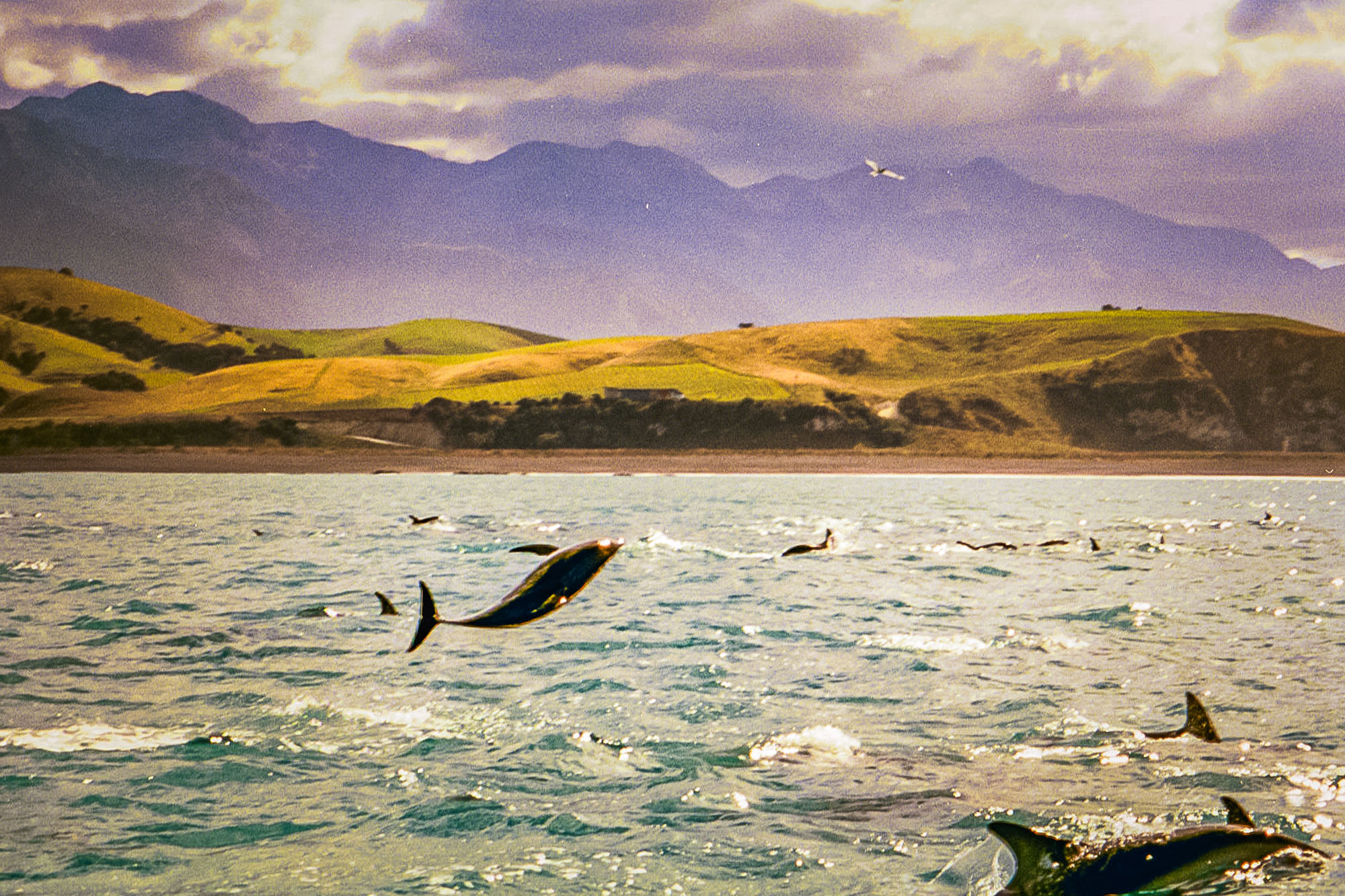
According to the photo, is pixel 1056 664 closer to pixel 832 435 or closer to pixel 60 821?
pixel 60 821

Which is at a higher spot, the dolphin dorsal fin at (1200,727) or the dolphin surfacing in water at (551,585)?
the dolphin surfacing in water at (551,585)

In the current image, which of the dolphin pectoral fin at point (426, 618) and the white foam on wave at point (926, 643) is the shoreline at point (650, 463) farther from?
the dolphin pectoral fin at point (426, 618)

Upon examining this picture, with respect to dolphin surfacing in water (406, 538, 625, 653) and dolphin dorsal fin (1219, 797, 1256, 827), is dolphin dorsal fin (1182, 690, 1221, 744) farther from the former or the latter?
dolphin surfacing in water (406, 538, 625, 653)

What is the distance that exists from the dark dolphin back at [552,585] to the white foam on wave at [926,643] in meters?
11.3

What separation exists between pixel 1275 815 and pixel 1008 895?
4418 mm

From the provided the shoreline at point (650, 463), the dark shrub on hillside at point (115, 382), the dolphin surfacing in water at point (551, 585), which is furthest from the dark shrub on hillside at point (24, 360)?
the dolphin surfacing in water at point (551, 585)

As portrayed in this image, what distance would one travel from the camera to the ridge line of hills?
11062cm

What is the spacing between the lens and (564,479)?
83.2 m

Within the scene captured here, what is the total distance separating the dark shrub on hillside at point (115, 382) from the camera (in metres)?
142

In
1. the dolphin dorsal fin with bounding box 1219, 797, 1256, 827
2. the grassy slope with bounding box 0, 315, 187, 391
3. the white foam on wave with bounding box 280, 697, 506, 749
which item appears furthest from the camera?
the grassy slope with bounding box 0, 315, 187, 391

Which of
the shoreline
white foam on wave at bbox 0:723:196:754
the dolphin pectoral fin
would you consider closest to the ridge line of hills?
the shoreline

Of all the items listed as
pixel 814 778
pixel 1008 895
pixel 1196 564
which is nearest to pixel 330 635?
pixel 814 778

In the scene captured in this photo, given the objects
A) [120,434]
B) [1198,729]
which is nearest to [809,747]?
[1198,729]

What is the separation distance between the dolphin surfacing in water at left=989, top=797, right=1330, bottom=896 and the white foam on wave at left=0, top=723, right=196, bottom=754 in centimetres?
899
